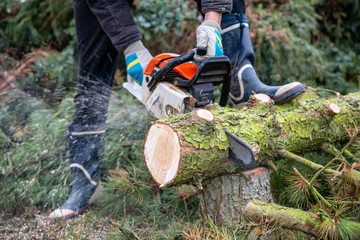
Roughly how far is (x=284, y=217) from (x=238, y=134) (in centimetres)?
40

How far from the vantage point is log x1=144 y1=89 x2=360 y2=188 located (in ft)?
4.77

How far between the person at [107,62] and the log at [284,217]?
622 mm

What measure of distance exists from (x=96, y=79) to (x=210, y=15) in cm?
104

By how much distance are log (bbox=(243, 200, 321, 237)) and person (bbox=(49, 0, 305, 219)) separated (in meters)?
0.62

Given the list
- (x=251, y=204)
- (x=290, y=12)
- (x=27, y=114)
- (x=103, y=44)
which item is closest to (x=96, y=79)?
(x=103, y=44)

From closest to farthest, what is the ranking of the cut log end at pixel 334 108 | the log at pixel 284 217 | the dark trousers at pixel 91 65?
the log at pixel 284 217 → the cut log end at pixel 334 108 → the dark trousers at pixel 91 65

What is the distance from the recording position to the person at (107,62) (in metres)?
1.85

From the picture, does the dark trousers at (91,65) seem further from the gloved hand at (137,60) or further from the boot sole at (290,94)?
the boot sole at (290,94)

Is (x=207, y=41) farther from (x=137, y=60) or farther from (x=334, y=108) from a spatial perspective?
(x=334, y=108)

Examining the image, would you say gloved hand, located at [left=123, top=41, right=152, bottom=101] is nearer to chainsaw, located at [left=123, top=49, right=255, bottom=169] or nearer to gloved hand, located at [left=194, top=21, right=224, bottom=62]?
chainsaw, located at [left=123, top=49, right=255, bottom=169]

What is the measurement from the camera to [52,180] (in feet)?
8.51

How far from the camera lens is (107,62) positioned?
2.52 meters

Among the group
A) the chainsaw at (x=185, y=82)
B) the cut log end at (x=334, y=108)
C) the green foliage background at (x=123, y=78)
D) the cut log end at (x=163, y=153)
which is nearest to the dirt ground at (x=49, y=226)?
the green foliage background at (x=123, y=78)

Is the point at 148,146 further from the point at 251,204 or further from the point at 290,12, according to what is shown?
the point at 290,12
